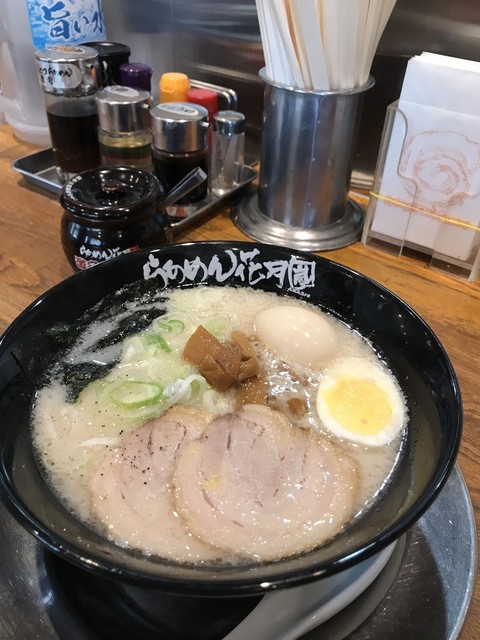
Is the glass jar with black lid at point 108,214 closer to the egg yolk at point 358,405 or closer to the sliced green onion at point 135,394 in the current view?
the sliced green onion at point 135,394

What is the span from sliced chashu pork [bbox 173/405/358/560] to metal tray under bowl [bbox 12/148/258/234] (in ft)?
3.03

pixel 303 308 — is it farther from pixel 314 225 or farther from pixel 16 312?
pixel 16 312

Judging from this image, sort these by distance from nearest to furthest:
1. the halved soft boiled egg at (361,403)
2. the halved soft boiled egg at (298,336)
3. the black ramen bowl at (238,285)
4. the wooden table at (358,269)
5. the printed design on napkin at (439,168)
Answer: the black ramen bowl at (238,285) → the halved soft boiled egg at (361,403) → the halved soft boiled egg at (298,336) → the wooden table at (358,269) → the printed design on napkin at (439,168)

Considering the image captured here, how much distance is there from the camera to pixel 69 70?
5.42 ft

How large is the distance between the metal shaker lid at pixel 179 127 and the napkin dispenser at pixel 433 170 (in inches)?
20.6

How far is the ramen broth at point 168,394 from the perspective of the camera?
0.84m

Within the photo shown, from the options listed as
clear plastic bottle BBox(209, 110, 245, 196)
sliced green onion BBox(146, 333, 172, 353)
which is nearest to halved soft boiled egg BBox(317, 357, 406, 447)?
sliced green onion BBox(146, 333, 172, 353)

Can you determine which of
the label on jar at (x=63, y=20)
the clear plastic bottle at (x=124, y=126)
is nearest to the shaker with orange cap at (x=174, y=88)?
the clear plastic bottle at (x=124, y=126)

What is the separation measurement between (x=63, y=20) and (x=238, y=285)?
1283 millimetres

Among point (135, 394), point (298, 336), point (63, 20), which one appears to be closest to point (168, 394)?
point (135, 394)

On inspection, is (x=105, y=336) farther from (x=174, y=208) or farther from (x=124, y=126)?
(x=124, y=126)

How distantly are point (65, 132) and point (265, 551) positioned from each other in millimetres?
1513

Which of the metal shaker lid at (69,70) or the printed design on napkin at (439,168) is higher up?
the metal shaker lid at (69,70)

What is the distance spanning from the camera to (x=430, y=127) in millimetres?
1395
